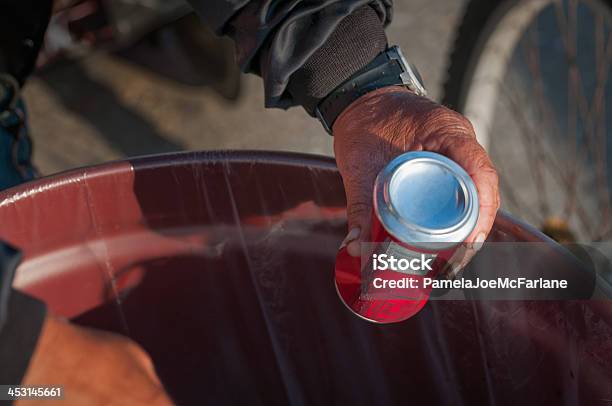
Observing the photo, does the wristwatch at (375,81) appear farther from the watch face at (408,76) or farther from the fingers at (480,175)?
the fingers at (480,175)

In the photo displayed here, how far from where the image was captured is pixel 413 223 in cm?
61

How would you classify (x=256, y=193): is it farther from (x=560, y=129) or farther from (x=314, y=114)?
(x=560, y=129)

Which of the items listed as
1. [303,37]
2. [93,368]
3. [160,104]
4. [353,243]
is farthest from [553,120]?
[93,368]

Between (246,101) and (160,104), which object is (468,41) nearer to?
(246,101)

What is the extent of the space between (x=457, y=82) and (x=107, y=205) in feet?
2.49

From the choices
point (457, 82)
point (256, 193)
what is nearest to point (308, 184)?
point (256, 193)

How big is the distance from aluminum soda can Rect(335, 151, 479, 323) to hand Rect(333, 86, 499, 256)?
0.09 feet

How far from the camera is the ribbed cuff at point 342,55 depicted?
2.66 ft

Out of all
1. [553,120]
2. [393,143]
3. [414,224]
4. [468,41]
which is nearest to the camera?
[414,224]

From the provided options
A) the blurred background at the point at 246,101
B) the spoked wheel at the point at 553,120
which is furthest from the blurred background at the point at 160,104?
the spoked wheel at the point at 553,120

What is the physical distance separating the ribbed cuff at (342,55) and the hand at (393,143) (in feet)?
0.13

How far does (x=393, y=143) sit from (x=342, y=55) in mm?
137

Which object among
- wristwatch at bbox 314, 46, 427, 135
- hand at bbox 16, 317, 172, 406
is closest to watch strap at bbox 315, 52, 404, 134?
wristwatch at bbox 314, 46, 427, 135

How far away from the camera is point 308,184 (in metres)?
0.77
